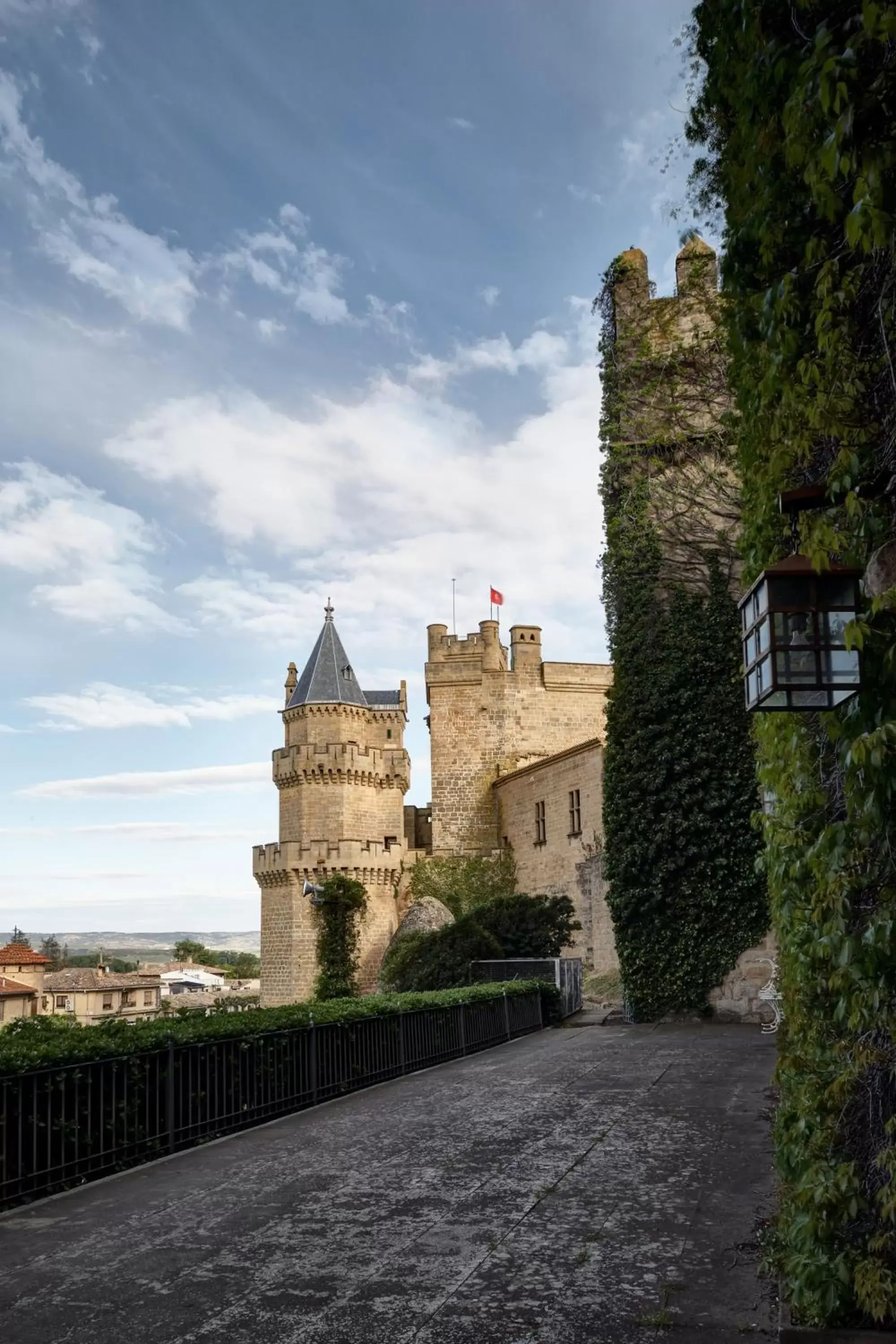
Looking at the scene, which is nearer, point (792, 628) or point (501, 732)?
point (792, 628)

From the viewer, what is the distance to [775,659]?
3.57m

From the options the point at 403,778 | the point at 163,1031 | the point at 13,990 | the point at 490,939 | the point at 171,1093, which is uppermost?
the point at 403,778

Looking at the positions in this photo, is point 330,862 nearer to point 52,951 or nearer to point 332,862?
point 332,862

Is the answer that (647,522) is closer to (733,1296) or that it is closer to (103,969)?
(733,1296)

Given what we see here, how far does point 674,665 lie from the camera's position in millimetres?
18828

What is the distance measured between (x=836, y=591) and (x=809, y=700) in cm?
37

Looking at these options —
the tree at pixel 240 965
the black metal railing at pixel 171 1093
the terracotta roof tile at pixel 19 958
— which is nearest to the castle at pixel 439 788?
the black metal railing at pixel 171 1093

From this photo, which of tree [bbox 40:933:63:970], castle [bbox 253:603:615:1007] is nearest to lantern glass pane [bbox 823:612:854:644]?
castle [bbox 253:603:615:1007]

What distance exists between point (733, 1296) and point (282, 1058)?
637 cm

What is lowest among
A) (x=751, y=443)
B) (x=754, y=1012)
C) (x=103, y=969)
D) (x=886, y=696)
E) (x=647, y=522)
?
(x=103, y=969)

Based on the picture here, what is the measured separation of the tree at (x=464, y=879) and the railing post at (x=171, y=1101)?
97.4 feet

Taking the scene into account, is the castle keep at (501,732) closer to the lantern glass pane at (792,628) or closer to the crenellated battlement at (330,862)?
the crenellated battlement at (330,862)

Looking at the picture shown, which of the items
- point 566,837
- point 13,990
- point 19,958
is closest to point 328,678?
point 566,837

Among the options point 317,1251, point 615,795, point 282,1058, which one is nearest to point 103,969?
point 615,795
